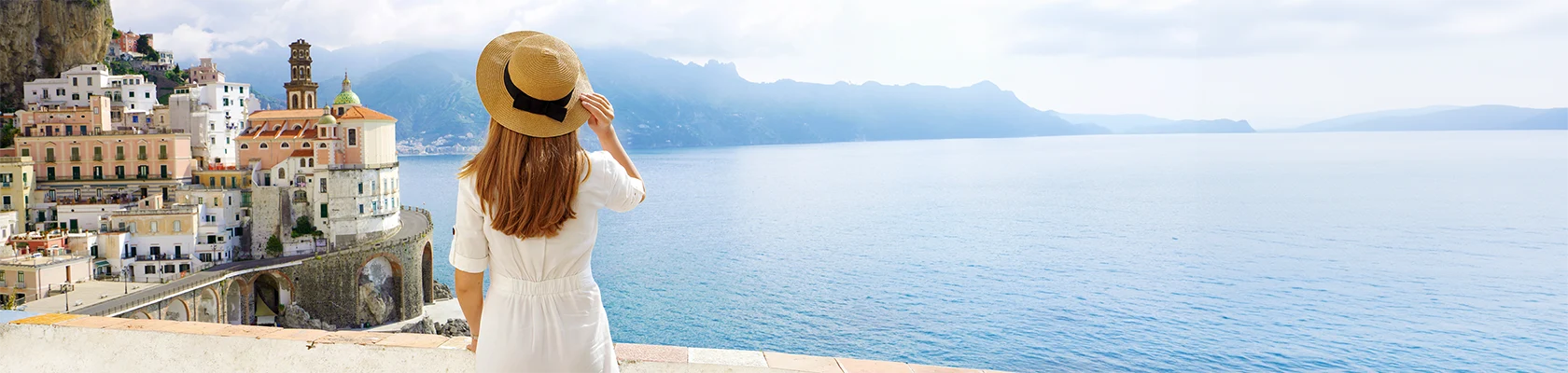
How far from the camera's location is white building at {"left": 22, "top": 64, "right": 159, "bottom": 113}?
154 feet

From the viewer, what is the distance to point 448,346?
4.68 metres

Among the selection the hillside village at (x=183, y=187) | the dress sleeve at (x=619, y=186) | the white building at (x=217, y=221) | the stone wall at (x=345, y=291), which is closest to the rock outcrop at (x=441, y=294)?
the hillside village at (x=183, y=187)

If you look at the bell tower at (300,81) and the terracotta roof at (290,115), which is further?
→ the bell tower at (300,81)

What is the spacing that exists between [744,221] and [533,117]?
61.0 meters

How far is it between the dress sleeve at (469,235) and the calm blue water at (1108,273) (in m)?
28.4

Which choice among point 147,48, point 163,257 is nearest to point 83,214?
point 163,257

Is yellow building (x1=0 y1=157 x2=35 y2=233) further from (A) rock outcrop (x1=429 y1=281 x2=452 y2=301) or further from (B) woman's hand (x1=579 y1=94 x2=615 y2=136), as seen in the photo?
(B) woman's hand (x1=579 y1=94 x2=615 y2=136)

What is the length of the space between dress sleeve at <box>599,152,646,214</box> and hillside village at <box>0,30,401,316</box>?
3602 cm

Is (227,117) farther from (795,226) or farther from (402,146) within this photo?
(402,146)

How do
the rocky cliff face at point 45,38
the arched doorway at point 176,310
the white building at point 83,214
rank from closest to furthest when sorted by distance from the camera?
the arched doorway at point 176,310
the white building at point 83,214
the rocky cliff face at point 45,38

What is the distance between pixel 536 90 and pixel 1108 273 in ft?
150

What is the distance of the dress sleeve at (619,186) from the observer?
2562 mm

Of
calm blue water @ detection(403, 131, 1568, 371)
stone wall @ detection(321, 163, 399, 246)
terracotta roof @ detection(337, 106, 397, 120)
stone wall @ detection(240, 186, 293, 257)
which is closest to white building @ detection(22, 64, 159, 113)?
stone wall @ detection(240, 186, 293, 257)

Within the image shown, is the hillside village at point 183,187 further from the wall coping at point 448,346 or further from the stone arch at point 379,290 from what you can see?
the wall coping at point 448,346
